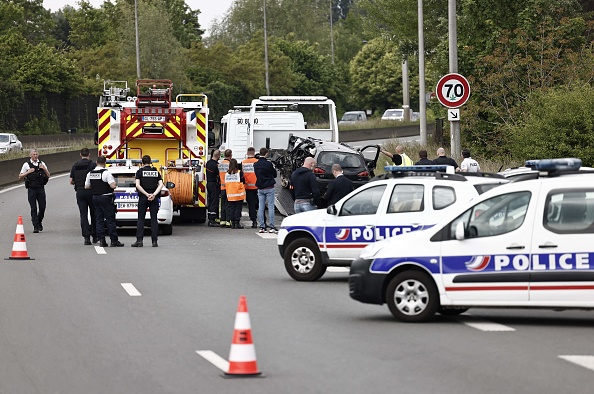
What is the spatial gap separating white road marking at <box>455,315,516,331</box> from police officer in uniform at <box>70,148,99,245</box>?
11.2 m

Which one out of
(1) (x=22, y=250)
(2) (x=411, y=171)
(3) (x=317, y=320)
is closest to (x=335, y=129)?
(1) (x=22, y=250)

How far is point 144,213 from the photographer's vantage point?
22.9 metres

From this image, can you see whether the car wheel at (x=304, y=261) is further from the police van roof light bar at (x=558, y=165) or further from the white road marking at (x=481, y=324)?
the police van roof light bar at (x=558, y=165)

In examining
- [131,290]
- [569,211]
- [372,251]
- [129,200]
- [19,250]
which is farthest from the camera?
[129,200]

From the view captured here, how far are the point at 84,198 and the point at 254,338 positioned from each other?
11.9 metres

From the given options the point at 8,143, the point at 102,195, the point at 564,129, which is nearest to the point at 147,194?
the point at 102,195

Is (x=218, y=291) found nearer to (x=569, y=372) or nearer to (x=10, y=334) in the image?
(x=10, y=334)

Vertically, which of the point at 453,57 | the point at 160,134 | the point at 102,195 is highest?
the point at 453,57

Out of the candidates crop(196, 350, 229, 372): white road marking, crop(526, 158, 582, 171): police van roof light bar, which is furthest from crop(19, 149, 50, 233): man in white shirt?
crop(196, 350, 229, 372): white road marking

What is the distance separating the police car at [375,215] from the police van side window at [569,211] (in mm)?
3758

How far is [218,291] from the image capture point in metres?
16.4

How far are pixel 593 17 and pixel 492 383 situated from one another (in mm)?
37095

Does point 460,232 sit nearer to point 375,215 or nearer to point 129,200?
point 375,215

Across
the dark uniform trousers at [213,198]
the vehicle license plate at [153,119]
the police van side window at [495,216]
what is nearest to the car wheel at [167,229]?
the dark uniform trousers at [213,198]
